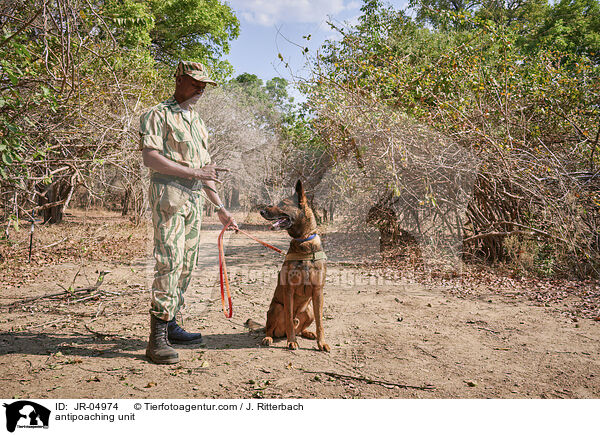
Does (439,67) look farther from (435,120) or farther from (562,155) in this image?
(562,155)

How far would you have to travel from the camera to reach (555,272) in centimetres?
670

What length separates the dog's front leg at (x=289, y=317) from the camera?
11.6 ft

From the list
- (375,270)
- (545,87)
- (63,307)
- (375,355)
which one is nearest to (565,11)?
(545,87)

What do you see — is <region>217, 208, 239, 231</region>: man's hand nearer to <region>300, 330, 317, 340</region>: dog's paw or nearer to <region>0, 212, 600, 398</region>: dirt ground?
<region>0, 212, 600, 398</region>: dirt ground

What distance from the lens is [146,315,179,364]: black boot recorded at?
10.6 ft

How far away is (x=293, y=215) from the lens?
3.41 m

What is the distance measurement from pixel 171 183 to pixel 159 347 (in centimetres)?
147

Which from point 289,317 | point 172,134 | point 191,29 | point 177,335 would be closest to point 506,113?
→ point 289,317

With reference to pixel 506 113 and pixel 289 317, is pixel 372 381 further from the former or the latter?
pixel 506 113

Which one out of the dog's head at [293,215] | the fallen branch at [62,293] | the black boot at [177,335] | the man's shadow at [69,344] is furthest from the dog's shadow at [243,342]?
the fallen branch at [62,293]
